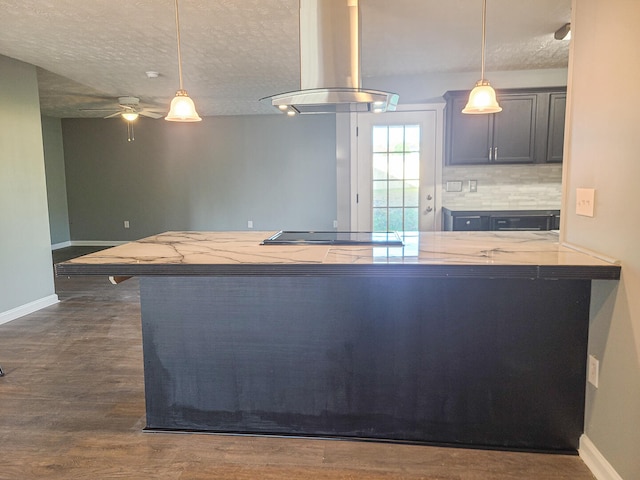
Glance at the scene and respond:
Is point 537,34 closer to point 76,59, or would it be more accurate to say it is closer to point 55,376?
point 76,59

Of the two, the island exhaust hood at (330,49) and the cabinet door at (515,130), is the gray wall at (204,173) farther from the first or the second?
the island exhaust hood at (330,49)

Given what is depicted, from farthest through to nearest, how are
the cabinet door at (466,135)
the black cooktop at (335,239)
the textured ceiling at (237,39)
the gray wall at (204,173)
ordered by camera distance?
1. the gray wall at (204,173)
2. the cabinet door at (466,135)
3. the textured ceiling at (237,39)
4. the black cooktop at (335,239)

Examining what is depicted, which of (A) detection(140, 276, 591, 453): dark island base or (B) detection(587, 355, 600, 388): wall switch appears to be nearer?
(B) detection(587, 355, 600, 388): wall switch

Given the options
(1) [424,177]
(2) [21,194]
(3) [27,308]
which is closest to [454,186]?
(1) [424,177]

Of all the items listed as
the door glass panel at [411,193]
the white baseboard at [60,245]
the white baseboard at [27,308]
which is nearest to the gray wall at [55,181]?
the white baseboard at [60,245]

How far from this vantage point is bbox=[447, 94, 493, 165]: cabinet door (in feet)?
14.9

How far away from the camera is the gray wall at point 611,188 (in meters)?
1.61

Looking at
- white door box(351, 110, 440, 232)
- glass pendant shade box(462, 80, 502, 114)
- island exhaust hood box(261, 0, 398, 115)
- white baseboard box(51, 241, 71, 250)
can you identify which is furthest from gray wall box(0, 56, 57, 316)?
glass pendant shade box(462, 80, 502, 114)

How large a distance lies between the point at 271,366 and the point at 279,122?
619 cm

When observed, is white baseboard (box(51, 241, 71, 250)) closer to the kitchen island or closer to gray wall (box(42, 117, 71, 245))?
gray wall (box(42, 117, 71, 245))

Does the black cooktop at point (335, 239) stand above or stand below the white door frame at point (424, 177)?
below

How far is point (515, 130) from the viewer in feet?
14.9

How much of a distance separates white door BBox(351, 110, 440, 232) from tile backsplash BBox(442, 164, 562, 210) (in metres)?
0.23

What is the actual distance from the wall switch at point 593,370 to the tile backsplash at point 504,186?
3027 mm
